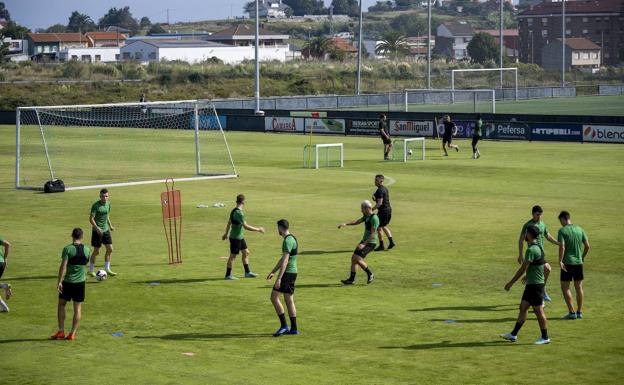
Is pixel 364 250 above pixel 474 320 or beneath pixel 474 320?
above

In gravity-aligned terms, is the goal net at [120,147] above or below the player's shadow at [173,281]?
above

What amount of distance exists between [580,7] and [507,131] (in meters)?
140

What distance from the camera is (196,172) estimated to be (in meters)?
45.9

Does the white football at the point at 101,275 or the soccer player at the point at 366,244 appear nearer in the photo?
the soccer player at the point at 366,244

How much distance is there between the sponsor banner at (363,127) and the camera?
65312mm

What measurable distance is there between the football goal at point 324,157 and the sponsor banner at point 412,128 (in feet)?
29.6

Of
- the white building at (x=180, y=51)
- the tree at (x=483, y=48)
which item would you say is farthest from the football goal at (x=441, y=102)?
the white building at (x=180, y=51)

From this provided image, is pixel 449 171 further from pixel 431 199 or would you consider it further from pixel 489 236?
pixel 489 236

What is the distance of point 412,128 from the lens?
207 ft

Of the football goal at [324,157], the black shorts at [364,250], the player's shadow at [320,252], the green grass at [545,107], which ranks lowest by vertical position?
the player's shadow at [320,252]

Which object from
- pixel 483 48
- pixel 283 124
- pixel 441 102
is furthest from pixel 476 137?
pixel 483 48

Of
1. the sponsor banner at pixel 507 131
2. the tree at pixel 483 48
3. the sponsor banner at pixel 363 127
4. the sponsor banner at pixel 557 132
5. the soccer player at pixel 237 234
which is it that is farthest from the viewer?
the tree at pixel 483 48

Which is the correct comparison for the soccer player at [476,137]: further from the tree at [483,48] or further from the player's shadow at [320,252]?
the tree at [483,48]

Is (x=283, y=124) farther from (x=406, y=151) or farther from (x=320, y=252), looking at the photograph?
(x=320, y=252)
